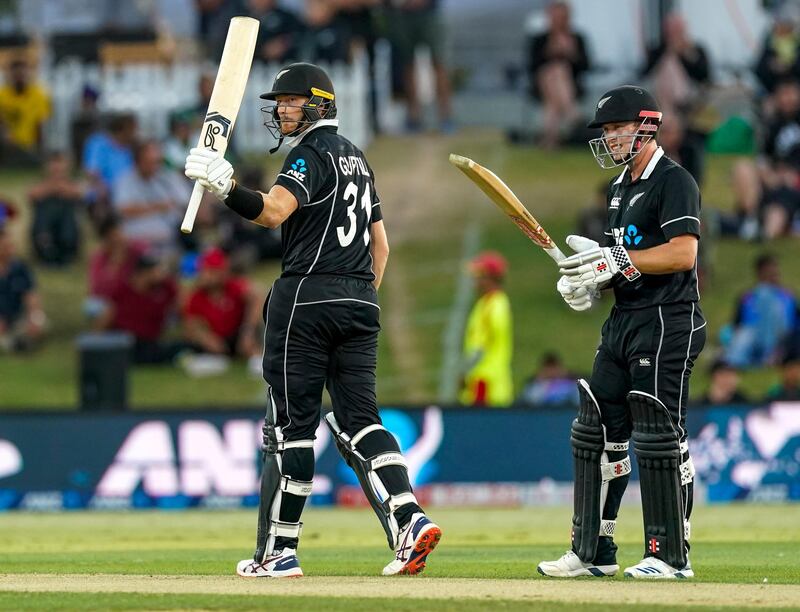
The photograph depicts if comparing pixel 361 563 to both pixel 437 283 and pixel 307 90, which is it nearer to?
pixel 307 90

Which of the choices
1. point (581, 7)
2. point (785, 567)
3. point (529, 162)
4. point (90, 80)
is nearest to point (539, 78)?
point (529, 162)

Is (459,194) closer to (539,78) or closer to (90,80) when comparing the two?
(539,78)

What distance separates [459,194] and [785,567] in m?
13.8

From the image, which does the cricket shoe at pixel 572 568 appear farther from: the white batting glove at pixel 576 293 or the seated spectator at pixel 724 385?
the seated spectator at pixel 724 385

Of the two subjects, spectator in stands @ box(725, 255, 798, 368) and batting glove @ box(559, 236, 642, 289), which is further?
spectator in stands @ box(725, 255, 798, 368)

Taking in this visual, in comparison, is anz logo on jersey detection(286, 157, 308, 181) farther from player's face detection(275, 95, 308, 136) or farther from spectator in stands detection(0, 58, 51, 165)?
spectator in stands detection(0, 58, 51, 165)

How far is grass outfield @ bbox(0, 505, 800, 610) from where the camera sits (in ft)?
21.1

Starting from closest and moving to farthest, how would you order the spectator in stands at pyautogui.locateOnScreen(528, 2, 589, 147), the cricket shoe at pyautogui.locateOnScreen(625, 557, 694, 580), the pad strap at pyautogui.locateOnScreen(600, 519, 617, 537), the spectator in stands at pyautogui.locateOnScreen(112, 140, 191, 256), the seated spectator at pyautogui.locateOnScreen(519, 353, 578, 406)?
the cricket shoe at pyautogui.locateOnScreen(625, 557, 694, 580)
the pad strap at pyautogui.locateOnScreen(600, 519, 617, 537)
the seated spectator at pyautogui.locateOnScreen(519, 353, 578, 406)
the spectator in stands at pyautogui.locateOnScreen(112, 140, 191, 256)
the spectator in stands at pyautogui.locateOnScreen(528, 2, 589, 147)

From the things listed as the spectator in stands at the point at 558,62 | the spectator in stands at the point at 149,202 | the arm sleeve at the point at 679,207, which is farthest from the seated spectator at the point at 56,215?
the arm sleeve at the point at 679,207

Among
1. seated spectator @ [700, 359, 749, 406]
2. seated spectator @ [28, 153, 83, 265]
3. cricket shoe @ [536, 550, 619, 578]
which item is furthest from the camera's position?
seated spectator @ [28, 153, 83, 265]

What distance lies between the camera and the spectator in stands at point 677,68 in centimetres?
2088

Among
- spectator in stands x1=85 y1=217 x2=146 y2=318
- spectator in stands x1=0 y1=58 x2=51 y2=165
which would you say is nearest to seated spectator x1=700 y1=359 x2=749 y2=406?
spectator in stands x1=85 y1=217 x2=146 y2=318

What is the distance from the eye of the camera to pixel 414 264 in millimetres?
19625

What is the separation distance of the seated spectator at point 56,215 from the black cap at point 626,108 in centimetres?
1195
